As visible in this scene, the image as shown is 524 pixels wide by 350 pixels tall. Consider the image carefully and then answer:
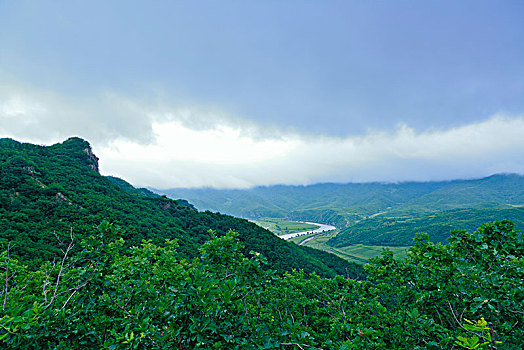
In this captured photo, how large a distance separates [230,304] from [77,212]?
5220cm

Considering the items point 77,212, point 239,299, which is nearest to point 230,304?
point 239,299

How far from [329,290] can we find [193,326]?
11947 mm

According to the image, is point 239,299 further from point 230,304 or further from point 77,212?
point 77,212

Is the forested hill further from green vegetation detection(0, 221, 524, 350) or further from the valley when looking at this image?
green vegetation detection(0, 221, 524, 350)

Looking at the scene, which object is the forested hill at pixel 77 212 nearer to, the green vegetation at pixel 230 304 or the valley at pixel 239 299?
the valley at pixel 239 299

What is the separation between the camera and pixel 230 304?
5.00 meters

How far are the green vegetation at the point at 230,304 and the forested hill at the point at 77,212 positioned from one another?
743 centimetres

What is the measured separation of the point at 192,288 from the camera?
516 centimetres

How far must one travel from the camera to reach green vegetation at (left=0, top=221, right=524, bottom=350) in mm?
4660

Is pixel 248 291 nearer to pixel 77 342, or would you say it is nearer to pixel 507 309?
pixel 77 342

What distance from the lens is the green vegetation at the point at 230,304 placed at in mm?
4660

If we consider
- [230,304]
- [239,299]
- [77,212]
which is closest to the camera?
[230,304]

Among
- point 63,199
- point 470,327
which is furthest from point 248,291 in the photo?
point 63,199

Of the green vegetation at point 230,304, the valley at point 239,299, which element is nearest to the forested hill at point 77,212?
the valley at point 239,299
